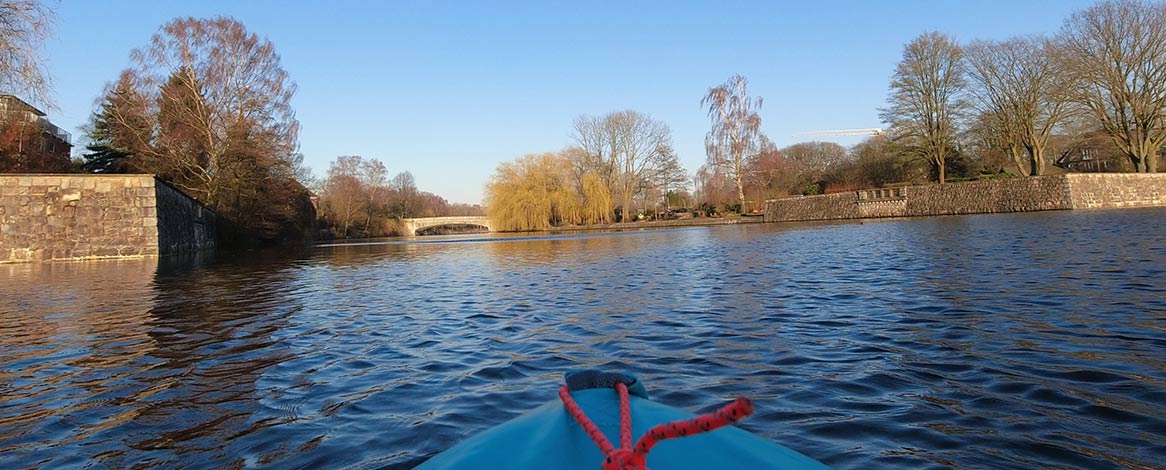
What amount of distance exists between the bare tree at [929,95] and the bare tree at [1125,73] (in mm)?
5405

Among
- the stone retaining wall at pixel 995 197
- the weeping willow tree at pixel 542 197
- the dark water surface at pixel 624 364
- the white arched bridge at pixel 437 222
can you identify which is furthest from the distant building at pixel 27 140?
the stone retaining wall at pixel 995 197

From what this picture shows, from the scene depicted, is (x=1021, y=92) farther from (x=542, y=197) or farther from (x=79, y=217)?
(x=79, y=217)

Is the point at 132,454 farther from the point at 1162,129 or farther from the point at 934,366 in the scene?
the point at 1162,129

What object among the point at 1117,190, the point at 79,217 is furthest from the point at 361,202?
the point at 1117,190

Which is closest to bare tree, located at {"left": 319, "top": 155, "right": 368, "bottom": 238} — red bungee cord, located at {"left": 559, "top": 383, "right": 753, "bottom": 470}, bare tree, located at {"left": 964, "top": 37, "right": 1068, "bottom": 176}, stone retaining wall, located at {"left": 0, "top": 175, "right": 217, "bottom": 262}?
stone retaining wall, located at {"left": 0, "top": 175, "right": 217, "bottom": 262}

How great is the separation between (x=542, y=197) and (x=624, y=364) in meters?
45.8

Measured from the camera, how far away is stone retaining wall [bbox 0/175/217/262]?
19.1 metres

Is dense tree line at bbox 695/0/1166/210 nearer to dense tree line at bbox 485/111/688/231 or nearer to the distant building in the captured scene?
dense tree line at bbox 485/111/688/231

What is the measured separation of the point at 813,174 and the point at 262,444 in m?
58.4

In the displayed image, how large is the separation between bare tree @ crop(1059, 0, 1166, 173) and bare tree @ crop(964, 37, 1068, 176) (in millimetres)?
1085

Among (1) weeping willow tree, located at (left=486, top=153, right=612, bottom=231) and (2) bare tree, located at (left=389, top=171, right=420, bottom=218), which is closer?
(1) weeping willow tree, located at (left=486, top=153, right=612, bottom=231)

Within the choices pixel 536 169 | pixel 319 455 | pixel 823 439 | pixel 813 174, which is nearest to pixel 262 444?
pixel 319 455

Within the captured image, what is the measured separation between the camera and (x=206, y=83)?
26562 millimetres

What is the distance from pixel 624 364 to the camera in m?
4.28
